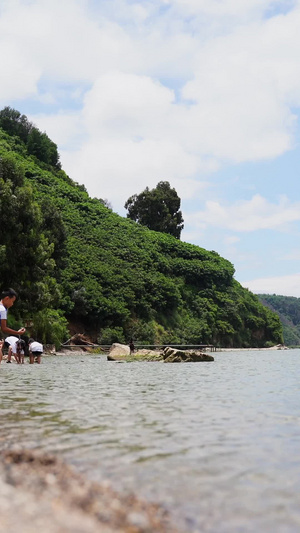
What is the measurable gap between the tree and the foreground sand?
104842mm

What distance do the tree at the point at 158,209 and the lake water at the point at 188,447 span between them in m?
101

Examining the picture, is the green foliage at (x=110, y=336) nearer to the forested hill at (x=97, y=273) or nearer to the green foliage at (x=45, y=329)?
the forested hill at (x=97, y=273)

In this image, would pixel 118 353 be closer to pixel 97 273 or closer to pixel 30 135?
pixel 97 273

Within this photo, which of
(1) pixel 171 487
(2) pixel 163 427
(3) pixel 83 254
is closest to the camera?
(1) pixel 171 487

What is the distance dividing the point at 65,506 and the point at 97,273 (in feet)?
194

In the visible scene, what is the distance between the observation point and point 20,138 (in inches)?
3856

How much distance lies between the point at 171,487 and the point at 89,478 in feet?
2.01

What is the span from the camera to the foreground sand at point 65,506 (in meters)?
2.83

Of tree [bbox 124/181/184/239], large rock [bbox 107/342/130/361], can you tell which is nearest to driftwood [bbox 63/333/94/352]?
large rock [bbox 107/342/130/361]

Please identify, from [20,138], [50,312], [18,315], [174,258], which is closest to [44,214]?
[50,312]

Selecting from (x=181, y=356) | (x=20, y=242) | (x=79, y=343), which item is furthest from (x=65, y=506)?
(x=79, y=343)

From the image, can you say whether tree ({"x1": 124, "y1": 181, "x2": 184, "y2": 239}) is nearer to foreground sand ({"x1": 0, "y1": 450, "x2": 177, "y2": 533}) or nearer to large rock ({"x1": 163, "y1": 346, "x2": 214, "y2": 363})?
large rock ({"x1": 163, "y1": 346, "x2": 214, "y2": 363})

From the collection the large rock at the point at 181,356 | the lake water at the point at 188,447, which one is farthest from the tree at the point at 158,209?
the lake water at the point at 188,447

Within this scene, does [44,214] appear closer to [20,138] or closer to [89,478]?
[89,478]
